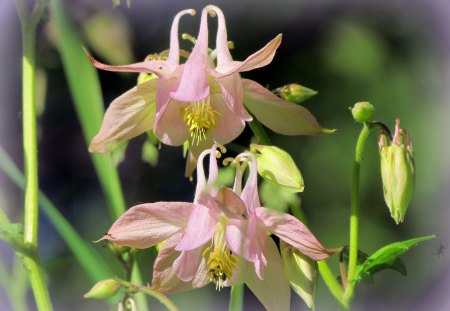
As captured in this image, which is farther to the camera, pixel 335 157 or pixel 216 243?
pixel 335 157

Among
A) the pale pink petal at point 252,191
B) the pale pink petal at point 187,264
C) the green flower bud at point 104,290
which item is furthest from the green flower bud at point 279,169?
the green flower bud at point 104,290

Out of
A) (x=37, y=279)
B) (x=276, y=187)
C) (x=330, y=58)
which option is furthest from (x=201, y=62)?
(x=330, y=58)

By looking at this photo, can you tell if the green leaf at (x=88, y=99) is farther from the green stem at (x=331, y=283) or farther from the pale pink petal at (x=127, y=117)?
the green stem at (x=331, y=283)

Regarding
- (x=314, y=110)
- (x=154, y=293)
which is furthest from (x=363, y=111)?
(x=314, y=110)

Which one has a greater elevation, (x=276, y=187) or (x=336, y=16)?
(x=336, y=16)

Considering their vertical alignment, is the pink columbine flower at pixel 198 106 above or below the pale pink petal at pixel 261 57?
below

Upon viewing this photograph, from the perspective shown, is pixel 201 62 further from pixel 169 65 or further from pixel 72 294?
pixel 72 294
